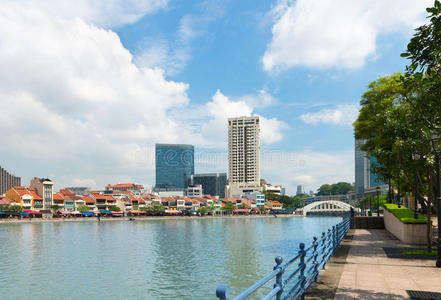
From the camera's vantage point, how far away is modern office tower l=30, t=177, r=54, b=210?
11650cm

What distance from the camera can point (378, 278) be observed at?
475 inches

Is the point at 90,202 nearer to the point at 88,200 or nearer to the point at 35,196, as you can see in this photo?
the point at 88,200

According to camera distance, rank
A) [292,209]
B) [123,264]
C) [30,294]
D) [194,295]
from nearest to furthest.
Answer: [194,295], [30,294], [123,264], [292,209]

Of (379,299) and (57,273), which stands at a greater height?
(379,299)

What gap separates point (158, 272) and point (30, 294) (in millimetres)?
8238

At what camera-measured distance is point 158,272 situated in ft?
86.6

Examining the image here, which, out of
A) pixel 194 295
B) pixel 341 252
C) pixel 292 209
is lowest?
pixel 292 209

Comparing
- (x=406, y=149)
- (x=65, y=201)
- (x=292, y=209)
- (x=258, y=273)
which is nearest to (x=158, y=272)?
(x=258, y=273)

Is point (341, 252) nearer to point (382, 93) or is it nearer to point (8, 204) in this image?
point (382, 93)

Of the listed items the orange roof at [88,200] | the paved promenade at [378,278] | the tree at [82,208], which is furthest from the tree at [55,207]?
the paved promenade at [378,278]

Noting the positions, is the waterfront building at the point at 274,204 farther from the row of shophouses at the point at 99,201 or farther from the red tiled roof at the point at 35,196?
the red tiled roof at the point at 35,196

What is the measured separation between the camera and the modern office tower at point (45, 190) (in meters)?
116

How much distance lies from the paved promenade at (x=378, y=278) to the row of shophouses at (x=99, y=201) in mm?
113508

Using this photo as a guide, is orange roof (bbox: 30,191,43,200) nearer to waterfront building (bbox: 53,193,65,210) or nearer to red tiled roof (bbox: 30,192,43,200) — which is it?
red tiled roof (bbox: 30,192,43,200)
